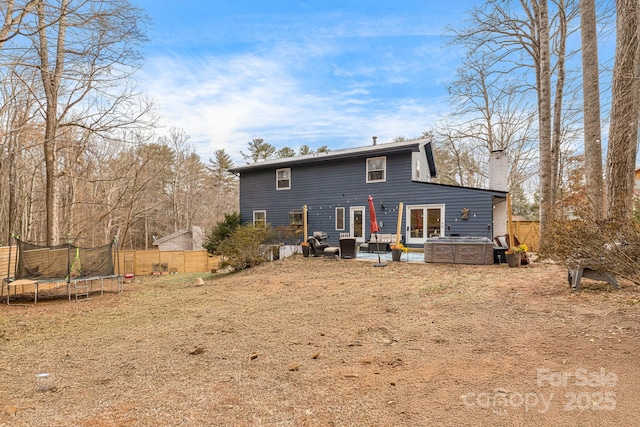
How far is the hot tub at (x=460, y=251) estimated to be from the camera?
918cm

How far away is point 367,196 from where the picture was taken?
15.4 m

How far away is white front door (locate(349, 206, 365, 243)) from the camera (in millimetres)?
15500

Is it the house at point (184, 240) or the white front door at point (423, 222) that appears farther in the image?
the house at point (184, 240)

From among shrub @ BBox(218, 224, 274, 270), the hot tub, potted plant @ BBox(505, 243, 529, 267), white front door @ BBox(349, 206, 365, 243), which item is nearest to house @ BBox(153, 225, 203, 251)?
white front door @ BBox(349, 206, 365, 243)

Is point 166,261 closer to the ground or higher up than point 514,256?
closer to the ground

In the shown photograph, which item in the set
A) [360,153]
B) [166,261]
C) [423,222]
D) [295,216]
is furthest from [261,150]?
[423,222]

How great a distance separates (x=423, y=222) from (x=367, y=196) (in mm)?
2747

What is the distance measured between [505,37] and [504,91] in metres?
1.78

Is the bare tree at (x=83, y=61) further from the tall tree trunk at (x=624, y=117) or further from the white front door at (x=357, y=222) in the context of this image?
the white front door at (x=357, y=222)

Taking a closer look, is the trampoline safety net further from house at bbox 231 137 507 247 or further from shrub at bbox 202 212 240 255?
shrub at bbox 202 212 240 255

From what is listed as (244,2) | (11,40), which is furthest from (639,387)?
(244,2)

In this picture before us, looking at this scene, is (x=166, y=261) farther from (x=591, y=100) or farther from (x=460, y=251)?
(x=591, y=100)

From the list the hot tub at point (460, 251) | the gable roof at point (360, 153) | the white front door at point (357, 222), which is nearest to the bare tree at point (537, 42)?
the hot tub at point (460, 251)

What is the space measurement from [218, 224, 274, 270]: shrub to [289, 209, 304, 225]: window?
5841 mm
